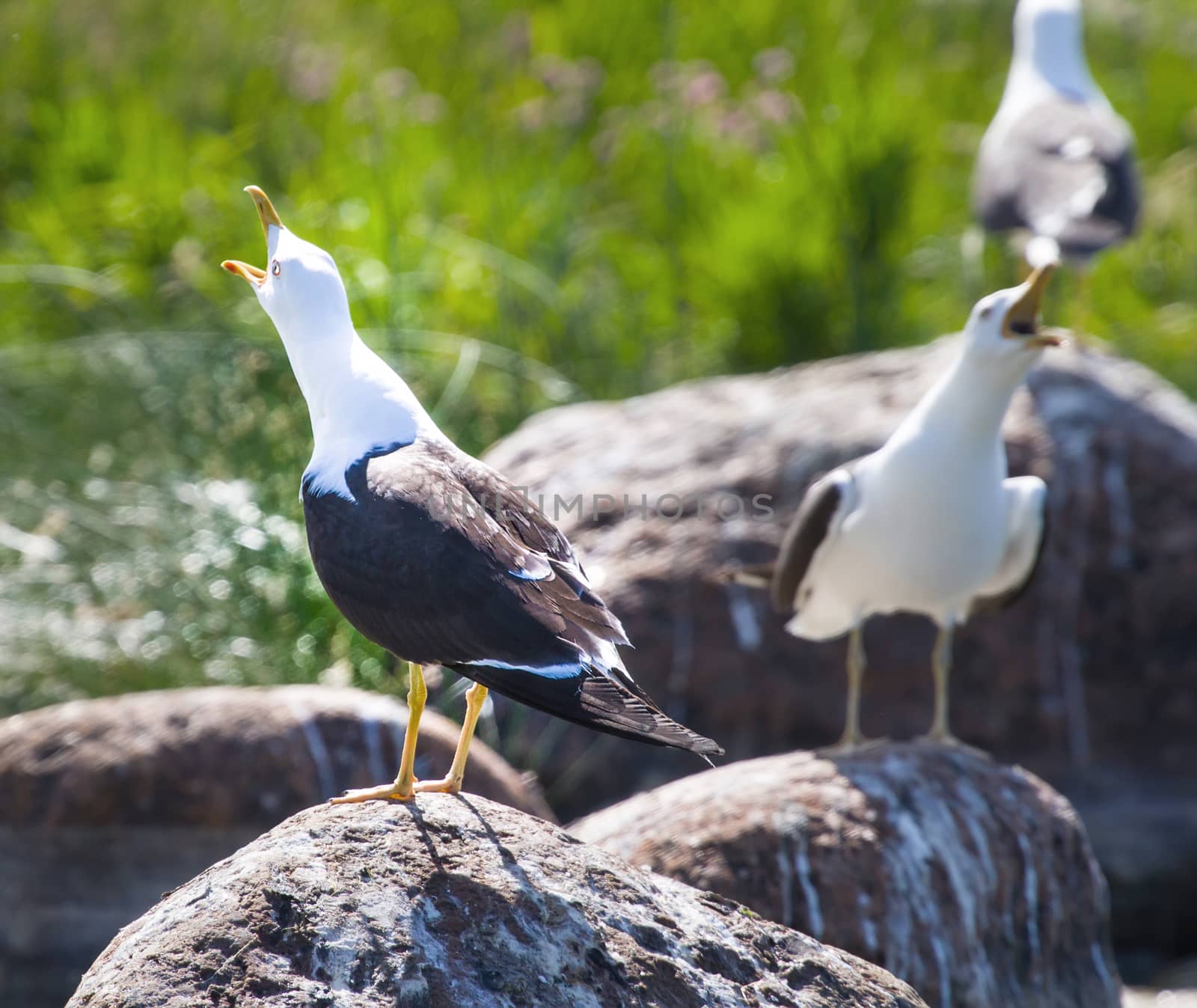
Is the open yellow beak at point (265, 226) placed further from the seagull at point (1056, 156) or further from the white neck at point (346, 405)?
the seagull at point (1056, 156)

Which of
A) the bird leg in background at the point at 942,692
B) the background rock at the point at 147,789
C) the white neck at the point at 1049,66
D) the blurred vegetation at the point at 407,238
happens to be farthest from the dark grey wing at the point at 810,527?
the white neck at the point at 1049,66

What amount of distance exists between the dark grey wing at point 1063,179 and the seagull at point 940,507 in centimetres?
283

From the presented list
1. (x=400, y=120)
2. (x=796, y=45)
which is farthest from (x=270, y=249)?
(x=796, y=45)

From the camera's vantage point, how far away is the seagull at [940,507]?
4133 mm

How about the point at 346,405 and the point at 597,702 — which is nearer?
the point at 597,702

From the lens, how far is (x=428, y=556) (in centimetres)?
283

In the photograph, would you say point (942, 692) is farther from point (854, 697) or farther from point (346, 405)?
point (346, 405)

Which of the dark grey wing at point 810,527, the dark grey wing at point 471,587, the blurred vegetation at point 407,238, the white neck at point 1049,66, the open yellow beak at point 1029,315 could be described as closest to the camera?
the dark grey wing at point 471,587

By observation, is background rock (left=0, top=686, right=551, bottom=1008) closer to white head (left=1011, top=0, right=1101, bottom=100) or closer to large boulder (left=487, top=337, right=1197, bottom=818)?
large boulder (left=487, top=337, right=1197, bottom=818)

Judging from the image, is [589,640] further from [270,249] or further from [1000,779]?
[1000,779]

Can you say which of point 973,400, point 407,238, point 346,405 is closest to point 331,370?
point 346,405

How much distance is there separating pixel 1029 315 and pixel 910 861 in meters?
1.57

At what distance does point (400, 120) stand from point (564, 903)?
7.71 m

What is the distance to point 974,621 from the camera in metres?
6.06
